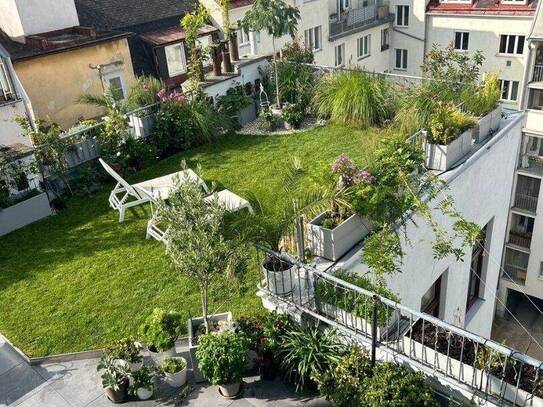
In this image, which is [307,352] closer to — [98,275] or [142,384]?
[142,384]

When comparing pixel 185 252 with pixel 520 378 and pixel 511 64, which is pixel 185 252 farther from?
pixel 511 64

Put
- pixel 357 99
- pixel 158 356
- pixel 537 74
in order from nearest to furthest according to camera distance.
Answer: pixel 158 356 → pixel 357 99 → pixel 537 74

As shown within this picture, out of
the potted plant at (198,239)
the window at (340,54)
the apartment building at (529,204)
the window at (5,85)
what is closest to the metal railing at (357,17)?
the window at (340,54)

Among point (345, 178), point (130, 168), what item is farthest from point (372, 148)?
point (130, 168)

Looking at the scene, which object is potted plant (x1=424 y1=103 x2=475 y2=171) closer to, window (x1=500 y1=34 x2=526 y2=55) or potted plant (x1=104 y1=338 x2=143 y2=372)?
potted plant (x1=104 y1=338 x2=143 y2=372)

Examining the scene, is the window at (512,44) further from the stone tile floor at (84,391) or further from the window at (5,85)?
the stone tile floor at (84,391)

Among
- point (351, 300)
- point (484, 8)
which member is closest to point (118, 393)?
point (351, 300)
